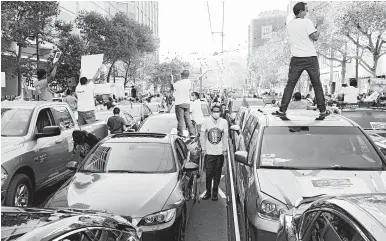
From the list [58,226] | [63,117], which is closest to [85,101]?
[63,117]

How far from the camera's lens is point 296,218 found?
12.6ft

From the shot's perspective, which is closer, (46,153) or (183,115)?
(46,153)

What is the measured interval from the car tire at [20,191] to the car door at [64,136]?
1.31 metres

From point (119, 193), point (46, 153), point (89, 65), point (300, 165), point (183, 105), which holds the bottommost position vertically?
point (119, 193)

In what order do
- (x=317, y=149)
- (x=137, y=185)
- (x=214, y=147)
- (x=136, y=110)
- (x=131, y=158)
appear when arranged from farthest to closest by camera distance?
(x=136, y=110) → (x=214, y=147) → (x=131, y=158) → (x=317, y=149) → (x=137, y=185)

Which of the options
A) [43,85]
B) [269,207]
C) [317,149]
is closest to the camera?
[269,207]

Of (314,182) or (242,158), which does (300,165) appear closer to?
(314,182)

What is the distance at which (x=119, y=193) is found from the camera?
18.5ft

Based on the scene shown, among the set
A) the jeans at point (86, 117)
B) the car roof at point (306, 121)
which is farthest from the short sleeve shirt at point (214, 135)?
the jeans at point (86, 117)

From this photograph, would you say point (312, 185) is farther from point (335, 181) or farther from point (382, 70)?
point (382, 70)

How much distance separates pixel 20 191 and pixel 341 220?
535cm

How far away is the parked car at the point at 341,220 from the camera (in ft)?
8.59

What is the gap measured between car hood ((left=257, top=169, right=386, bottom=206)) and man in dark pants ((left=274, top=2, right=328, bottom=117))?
2247 mm

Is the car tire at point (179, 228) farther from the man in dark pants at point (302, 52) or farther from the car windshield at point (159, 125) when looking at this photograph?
the car windshield at point (159, 125)
